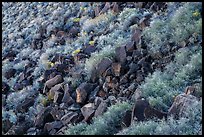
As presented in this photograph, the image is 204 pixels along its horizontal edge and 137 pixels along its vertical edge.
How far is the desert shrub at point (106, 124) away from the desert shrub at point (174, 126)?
0.59m

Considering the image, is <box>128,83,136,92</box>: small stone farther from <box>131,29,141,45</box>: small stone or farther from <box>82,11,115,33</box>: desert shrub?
<box>82,11,115,33</box>: desert shrub

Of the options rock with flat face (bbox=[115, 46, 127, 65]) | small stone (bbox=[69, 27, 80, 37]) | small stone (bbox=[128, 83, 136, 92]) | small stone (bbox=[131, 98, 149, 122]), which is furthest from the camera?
small stone (bbox=[69, 27, 80, 37])

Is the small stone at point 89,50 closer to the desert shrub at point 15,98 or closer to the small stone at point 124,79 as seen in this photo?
the desert shrub at point 15,98

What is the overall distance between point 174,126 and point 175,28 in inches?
142

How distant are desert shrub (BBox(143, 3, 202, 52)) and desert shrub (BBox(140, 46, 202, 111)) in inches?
26.3

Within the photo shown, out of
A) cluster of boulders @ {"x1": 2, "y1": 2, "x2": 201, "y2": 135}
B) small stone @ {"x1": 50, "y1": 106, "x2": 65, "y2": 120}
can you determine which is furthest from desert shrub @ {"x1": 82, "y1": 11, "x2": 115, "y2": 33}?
small stone @ {"x1": 50, "y1": 106, "x2": 65, "y2": 120}

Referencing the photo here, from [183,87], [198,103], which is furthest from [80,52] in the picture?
[198,103]

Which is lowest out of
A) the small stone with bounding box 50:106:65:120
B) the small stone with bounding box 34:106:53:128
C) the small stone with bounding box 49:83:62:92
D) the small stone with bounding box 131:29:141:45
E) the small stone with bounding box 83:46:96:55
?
the small stone with bounding box 34:106:53:128

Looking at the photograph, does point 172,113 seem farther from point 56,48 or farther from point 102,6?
point 102,6

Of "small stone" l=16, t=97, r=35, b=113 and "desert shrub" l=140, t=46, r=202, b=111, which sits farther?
"small stone" l=16, t=97, r=35, b=113

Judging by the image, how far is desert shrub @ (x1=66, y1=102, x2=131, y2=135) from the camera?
6805 millimetres

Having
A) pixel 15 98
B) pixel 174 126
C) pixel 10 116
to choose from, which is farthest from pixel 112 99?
pixel 15 98

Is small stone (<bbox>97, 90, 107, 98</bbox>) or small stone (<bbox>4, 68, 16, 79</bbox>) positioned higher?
small stone (<bbox>97, 90, 107, 98</bbox>)

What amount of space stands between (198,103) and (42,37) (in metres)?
8.70
